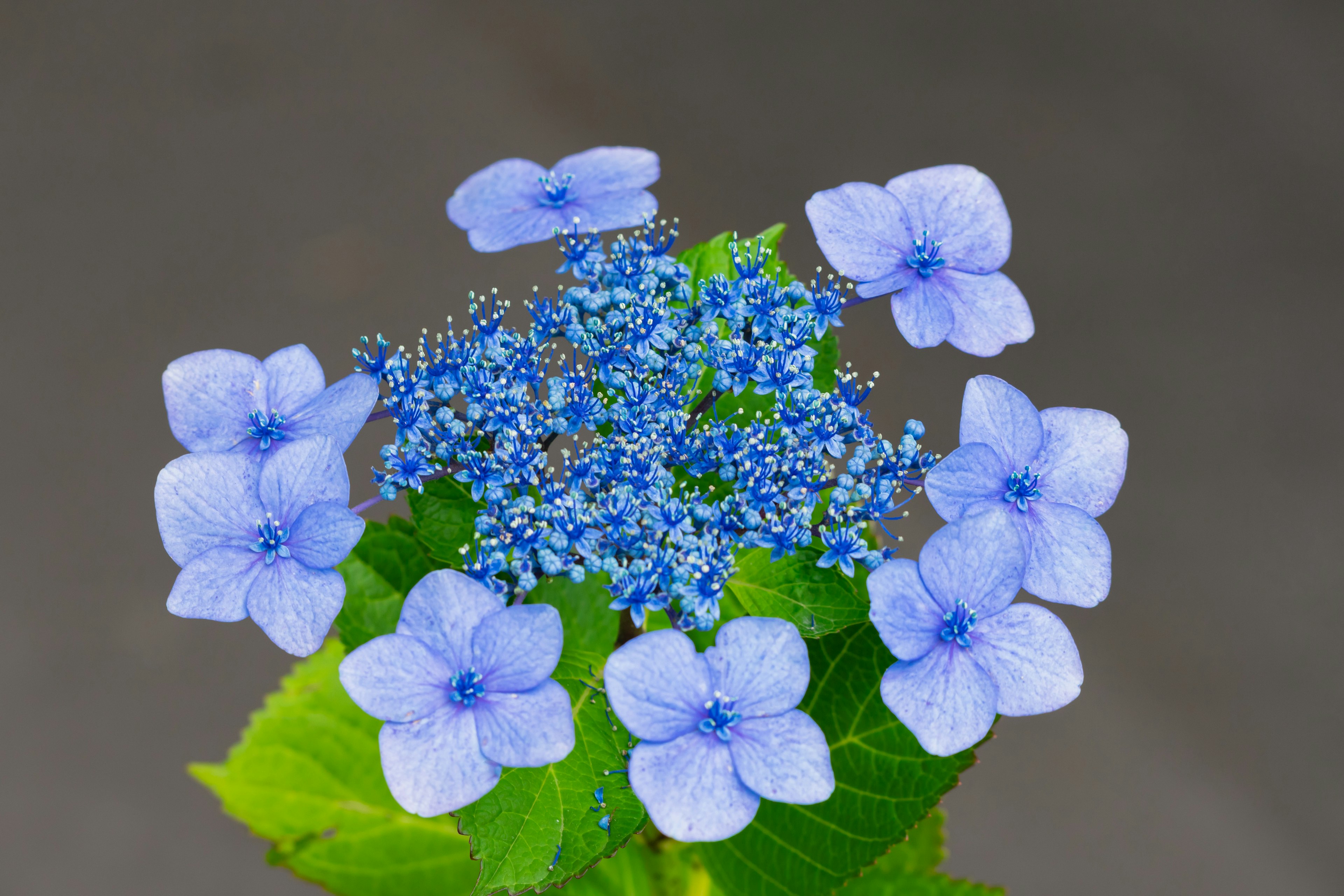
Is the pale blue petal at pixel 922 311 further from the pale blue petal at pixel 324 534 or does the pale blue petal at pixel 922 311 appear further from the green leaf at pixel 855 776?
the pale blue petal at pixel 324 534

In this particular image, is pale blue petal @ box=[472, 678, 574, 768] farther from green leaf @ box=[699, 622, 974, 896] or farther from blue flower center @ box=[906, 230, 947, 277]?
blue flower center @ box=[906, 230, 947, 277]

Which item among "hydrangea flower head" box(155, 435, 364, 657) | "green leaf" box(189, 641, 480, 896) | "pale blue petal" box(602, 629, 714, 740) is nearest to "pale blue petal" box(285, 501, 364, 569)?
"hydrangea flower head" box(155, 435, 364, 657)

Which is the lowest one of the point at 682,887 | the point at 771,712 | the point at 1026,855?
the point at 1026,855

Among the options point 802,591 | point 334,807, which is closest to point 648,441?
point 802,591

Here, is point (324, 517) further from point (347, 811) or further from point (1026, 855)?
point (1026, 855)

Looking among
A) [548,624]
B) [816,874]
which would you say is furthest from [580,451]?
[816,874]

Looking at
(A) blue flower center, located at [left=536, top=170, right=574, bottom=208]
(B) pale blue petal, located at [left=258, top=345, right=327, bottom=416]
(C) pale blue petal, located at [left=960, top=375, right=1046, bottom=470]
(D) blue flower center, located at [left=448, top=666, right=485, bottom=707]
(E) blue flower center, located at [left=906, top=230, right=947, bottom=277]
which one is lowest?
(D) blue flower center, located at [left=448, top=666, right=485, bottom=707]
